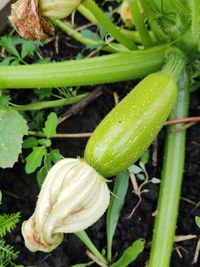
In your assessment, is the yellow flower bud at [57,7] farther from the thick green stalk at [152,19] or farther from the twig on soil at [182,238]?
the twig on soil at [182,238]

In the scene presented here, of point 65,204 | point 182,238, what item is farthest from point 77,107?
point 65,204

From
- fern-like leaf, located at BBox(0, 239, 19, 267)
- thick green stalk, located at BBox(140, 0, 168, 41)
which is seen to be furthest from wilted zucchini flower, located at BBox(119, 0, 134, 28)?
fern-like leaf, located at BBox(0, 239, 19, 267)

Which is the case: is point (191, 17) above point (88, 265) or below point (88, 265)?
above

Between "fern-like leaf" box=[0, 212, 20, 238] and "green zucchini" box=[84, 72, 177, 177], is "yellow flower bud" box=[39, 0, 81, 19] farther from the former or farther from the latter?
"fern-like leaf" box=[0, 212, 20, 238]

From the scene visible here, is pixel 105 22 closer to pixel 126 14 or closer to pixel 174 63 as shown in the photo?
pixel 174 63

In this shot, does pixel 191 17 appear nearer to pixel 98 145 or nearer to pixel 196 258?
pixel 98 145

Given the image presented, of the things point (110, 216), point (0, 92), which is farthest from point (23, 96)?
point (110, 216)
